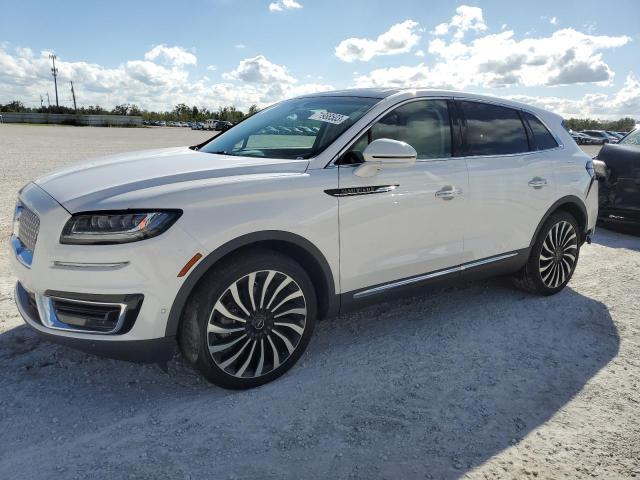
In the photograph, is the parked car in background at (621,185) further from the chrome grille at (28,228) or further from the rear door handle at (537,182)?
the chrome grille at (28,228)

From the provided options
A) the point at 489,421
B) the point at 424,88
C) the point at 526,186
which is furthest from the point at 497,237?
the point at 489,421

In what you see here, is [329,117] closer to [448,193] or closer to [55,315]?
[448,193]

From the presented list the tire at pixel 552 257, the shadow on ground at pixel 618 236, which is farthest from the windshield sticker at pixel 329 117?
the shadow on ground at pixel 618 236

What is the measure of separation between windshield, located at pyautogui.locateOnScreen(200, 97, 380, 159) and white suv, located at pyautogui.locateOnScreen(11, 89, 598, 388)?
0.05 ft

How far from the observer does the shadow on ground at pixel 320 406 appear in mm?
2488

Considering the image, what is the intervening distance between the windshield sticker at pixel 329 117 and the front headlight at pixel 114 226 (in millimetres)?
1430

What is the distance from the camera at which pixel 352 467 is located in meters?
2.47

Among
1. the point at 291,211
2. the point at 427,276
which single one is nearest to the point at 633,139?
the point at 427,276

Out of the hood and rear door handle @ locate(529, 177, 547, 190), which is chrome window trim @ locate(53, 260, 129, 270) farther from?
rear door handle @ locate(529, 177, 547, 190)

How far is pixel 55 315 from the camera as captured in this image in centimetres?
273

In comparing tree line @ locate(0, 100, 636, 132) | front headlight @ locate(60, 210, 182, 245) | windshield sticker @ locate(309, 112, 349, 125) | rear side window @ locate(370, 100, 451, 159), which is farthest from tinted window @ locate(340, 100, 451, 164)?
tree line @ locate(0, 100, 636, 132)

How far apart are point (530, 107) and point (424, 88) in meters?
1.41

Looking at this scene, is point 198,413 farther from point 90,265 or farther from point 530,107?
point 530,107

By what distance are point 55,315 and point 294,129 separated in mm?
1989
